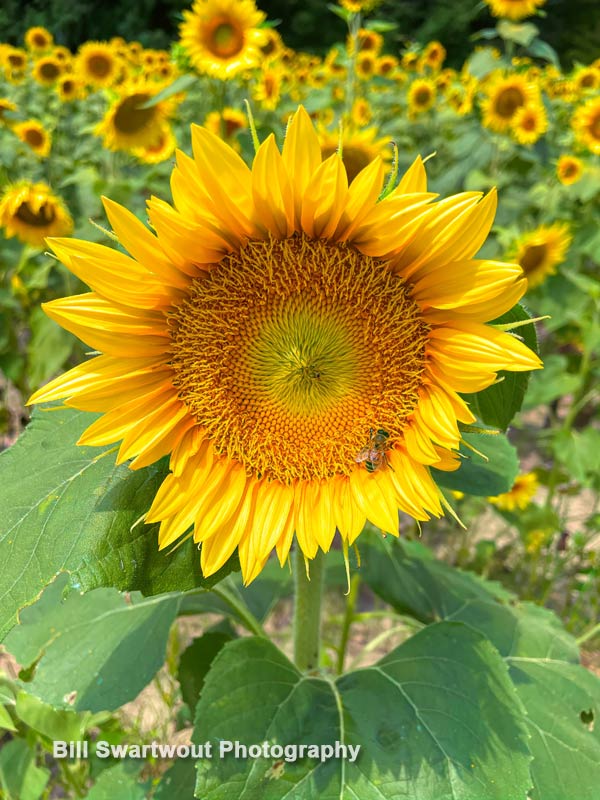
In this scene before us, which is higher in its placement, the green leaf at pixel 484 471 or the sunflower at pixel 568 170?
the sunflower at pixel 568 170

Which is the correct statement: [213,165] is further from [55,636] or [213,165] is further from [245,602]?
[245,602]

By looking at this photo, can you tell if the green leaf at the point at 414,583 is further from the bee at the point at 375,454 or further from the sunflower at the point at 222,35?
the sunflower at the point at 222,35

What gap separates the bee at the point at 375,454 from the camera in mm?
1138

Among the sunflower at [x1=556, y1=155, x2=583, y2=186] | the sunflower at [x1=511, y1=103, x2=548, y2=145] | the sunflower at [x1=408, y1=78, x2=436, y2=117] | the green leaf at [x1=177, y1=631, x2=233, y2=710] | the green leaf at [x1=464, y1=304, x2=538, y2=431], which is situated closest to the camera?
the green leaf at [x1=464, y1=304, x2=538, y2=431]

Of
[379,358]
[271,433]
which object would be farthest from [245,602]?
[379,358]

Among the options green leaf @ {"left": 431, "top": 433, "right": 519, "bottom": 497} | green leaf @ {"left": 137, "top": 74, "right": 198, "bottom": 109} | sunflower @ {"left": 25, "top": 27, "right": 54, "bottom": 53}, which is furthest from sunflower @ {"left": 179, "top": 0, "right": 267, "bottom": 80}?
sunflower @ {"left": 25, "top": 27, "right": 54, "bottom": 53}

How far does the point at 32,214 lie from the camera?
305 cm

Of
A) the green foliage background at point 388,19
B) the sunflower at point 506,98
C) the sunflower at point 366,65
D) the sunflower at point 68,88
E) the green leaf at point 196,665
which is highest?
the green foliage background at point 388,19

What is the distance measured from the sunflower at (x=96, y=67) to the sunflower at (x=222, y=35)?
90.4 inches

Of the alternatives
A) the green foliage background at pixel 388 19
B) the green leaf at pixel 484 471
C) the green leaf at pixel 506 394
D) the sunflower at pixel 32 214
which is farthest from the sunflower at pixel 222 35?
the green foliage background at pixel 388 19

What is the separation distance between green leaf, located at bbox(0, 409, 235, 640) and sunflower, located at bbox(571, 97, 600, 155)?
3.96 meters

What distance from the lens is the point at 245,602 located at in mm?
2137

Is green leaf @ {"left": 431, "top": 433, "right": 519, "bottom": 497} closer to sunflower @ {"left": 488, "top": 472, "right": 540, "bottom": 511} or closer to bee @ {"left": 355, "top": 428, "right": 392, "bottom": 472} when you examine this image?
bee @ {"left": 355, "top": 428, "right": 392, "bottom": 472}

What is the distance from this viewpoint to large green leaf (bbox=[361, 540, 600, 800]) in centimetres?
135
